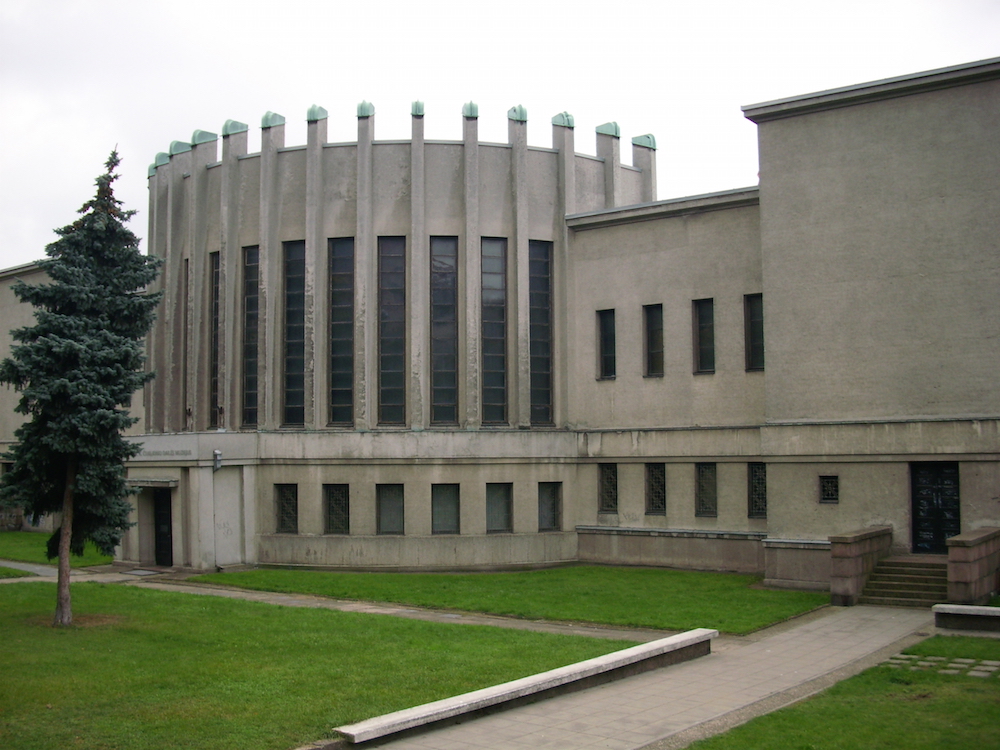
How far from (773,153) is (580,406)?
1010 cm

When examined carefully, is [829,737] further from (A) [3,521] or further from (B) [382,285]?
(A) [3,521]

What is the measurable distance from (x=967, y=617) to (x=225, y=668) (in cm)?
1306

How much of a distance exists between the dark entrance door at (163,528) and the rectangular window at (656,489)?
47.9 feet

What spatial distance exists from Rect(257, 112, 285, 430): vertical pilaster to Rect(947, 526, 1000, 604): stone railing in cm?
1998

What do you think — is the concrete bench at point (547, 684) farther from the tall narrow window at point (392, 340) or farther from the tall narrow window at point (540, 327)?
the tall narrow window at point (392, 340)

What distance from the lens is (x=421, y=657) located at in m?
16.2

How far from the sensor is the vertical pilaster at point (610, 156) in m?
33.8

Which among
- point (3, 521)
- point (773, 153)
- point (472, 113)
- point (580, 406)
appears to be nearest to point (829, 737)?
point (773, 153)

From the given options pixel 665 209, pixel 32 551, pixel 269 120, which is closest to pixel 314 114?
pixel 269 120

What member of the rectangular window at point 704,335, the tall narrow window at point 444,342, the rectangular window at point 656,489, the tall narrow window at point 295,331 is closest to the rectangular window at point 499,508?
the tall narrow window at point 444,342

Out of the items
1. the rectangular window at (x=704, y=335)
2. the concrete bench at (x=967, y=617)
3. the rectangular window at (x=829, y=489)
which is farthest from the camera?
the rectangular window at (x=704, y=335)

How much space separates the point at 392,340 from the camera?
31.3m

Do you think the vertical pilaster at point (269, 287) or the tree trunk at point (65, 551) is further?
the vertical pilaster at point (269, 287)

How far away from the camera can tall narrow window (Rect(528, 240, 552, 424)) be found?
32.2 meters
